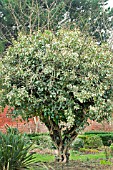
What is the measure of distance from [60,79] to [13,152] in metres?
2.27

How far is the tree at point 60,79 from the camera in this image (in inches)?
344

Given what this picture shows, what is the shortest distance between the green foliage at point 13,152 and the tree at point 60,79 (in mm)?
1198

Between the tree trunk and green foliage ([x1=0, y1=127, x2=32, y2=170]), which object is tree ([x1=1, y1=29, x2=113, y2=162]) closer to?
the tree trunk

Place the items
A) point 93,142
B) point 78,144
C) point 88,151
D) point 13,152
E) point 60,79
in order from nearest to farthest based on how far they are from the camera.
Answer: point 13,152
point 60,79
point 88,151
point 78,144
point 93,142

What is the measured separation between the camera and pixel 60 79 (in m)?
8.77

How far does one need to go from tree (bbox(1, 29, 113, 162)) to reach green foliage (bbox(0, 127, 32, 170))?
1.20 metres

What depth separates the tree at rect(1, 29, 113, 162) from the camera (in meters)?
8.75

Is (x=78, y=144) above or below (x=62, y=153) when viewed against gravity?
below

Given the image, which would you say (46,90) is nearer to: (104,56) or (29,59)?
(29,59)

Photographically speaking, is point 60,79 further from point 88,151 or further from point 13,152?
point 88,151

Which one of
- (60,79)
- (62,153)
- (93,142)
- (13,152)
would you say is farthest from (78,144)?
(13,152)

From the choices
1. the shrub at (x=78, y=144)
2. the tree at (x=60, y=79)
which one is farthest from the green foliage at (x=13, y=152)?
the shrub at (x=78, y=144)

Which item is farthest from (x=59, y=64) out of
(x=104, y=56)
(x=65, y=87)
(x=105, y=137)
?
(x=105, y=137)

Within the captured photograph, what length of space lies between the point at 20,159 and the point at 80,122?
7.71 ft
